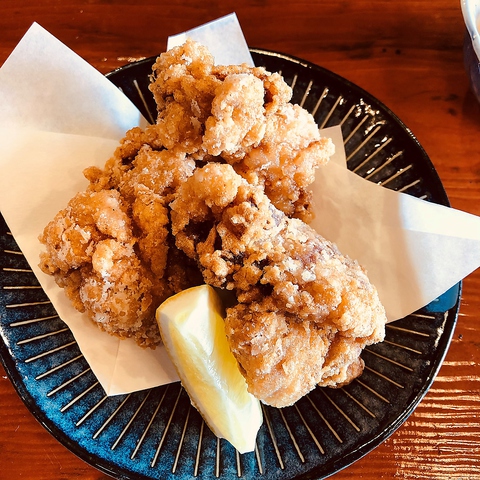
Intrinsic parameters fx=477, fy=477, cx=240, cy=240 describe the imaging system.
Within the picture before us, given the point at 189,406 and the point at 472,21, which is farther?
the point at 472,21

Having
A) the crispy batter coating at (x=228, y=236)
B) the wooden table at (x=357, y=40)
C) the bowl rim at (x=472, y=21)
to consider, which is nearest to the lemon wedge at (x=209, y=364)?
the crispy batter coating at (x=228, y=236)

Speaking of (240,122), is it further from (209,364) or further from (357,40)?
(357,40)

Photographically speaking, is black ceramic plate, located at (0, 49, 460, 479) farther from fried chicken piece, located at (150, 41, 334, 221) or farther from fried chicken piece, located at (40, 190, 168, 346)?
fried chicken piece, located at (150, 41, 334, 221)

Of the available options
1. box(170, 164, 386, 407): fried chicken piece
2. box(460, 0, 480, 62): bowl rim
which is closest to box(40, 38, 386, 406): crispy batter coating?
box(170, 164, 386, 407): fried chicken piece

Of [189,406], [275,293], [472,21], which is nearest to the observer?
[275,293]

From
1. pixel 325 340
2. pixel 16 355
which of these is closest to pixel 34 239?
pixel 16 355

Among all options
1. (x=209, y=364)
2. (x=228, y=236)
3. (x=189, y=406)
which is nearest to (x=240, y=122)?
(x=228, y=236)
